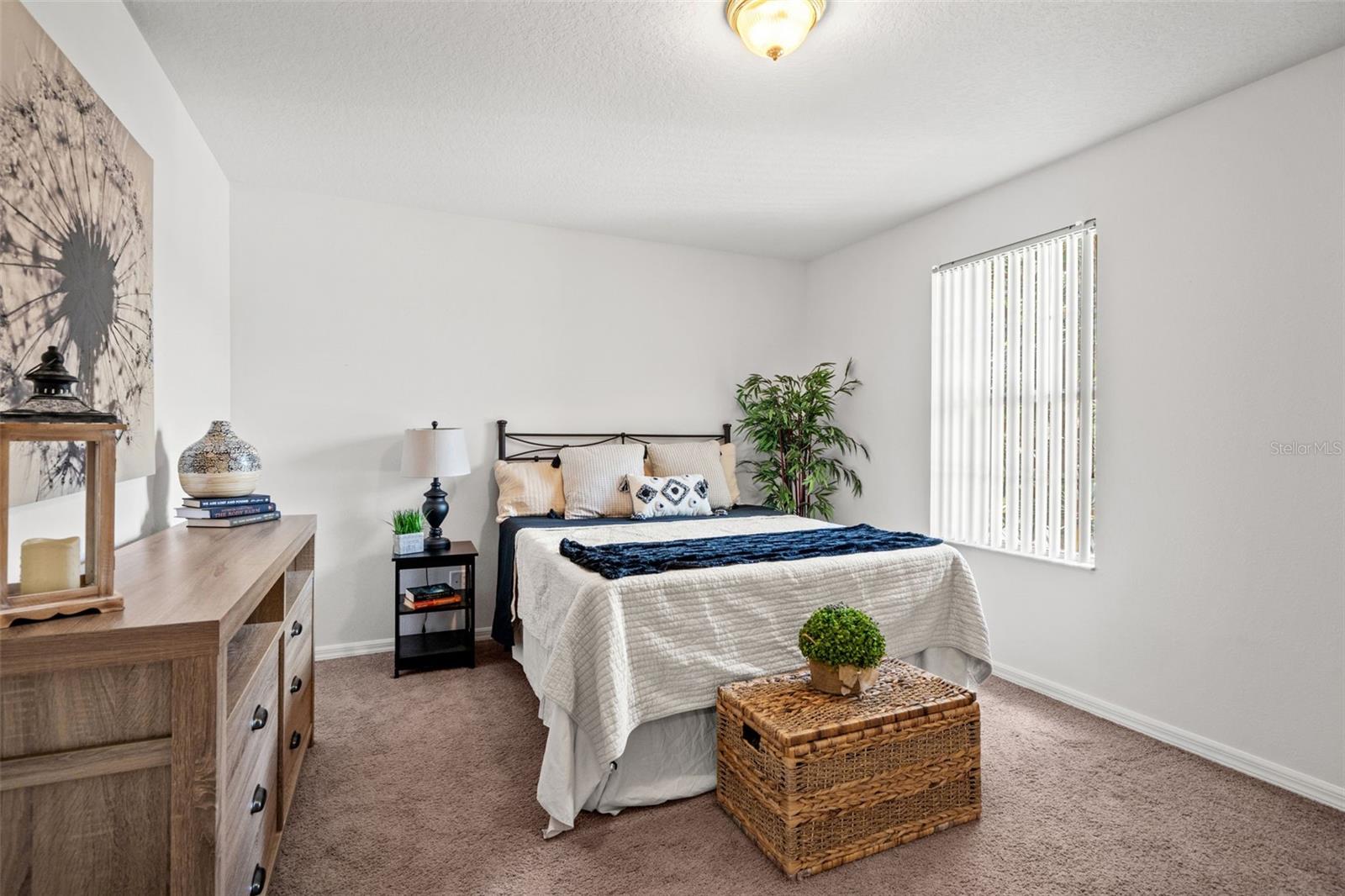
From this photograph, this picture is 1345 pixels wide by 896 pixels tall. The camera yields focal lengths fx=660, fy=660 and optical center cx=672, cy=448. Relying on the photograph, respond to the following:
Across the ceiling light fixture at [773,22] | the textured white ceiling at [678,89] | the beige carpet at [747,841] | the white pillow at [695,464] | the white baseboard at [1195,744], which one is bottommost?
the beige carpet at [747,841]

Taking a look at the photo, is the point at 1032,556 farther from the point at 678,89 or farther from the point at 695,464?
the point at 678,89

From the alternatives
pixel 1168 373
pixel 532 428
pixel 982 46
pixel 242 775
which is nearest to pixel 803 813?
pixel 242 775

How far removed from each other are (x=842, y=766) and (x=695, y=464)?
243cm

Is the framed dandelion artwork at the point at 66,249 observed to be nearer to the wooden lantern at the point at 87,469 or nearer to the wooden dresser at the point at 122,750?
the wooden lantern at the point at 87,469

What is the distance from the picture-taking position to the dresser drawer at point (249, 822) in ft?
4.03

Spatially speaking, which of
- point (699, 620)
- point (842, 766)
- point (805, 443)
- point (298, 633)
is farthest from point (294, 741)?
point (805, 443)

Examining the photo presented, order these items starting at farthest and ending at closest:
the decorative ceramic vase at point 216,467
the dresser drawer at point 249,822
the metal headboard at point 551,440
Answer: the metal headboard at point 551,440
the decorative ceramic vase at point 216,467
the dresser drawer at point 249,822

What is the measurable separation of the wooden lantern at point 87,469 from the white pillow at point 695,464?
10.1 feet

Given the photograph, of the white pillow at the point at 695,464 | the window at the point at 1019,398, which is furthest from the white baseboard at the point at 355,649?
the window at the point at 1019,398

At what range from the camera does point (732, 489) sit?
4.39 metres

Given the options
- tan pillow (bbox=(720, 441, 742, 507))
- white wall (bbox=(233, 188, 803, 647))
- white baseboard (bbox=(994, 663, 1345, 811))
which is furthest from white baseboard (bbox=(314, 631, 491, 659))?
white baseboard (bbox=(994, 663, 1345, 811))

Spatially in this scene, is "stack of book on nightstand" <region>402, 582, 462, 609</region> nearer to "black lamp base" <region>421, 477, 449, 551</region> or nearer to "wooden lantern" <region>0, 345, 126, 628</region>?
"black lamp base" <region>421, 477, 449, 551</region>

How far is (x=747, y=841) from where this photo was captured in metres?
2.03

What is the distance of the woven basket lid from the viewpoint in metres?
1.90
